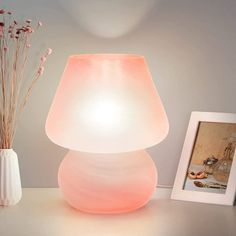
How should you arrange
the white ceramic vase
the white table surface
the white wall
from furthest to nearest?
1. the white wall
2. the white ceramic vase
3. the white table surface

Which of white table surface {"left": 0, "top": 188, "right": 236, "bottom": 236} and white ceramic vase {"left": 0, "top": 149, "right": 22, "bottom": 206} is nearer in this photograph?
white table surface {"left": 0, "top": 188, "right": 236, "bottom": 236}

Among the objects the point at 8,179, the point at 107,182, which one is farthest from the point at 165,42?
the point at 8,179

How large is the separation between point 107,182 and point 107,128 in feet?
→ 0.48

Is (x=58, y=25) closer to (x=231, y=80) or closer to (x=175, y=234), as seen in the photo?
(x=231, y=80)

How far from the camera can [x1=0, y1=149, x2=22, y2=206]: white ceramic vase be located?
1.41m

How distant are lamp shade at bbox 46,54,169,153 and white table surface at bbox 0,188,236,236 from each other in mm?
193

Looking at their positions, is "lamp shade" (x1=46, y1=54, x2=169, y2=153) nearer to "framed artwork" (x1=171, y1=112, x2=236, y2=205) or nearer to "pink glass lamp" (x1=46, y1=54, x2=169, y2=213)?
"pink glass lamp" (x1=46, y1=54, x2=169, y2=213)

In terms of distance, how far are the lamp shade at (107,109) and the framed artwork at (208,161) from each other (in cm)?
22

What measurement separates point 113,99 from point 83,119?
0.31 feet

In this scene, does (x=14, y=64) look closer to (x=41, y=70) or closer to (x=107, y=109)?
(x=41, y=70)

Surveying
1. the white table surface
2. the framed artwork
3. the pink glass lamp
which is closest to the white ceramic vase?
the white table surface

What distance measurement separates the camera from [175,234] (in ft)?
3.97

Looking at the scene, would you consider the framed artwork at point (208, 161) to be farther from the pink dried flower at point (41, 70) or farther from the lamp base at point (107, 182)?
the pink dried flower at point (41, 70)

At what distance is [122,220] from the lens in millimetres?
1312
